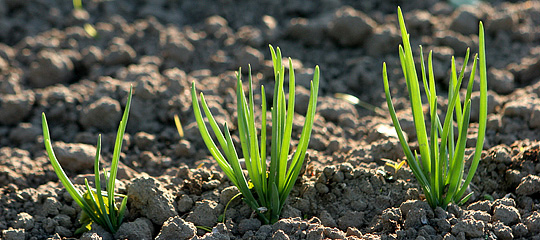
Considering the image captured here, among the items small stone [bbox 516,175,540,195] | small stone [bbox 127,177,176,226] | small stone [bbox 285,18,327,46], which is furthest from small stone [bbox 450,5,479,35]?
small stone [bbox 127,177,176,226]

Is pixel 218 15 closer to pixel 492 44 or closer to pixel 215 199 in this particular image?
pixel 492 44

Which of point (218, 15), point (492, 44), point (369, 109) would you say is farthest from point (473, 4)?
point (218, 15)

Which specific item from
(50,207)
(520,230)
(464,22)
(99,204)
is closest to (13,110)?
(50,207)

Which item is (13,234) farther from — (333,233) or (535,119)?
(535,119)

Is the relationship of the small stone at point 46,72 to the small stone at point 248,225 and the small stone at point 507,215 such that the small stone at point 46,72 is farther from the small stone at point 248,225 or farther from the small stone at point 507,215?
the small stone at point 507,215

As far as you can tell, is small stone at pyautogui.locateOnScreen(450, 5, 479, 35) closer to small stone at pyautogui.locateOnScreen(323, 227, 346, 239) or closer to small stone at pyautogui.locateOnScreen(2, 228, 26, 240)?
small stone at pyautogui.locateOnScreen(323, 227, 346, 239)

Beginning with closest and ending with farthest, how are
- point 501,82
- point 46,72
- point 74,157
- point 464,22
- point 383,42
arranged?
point 74,157, point 501,82, point 46,72, point 383,42, point 464,22
